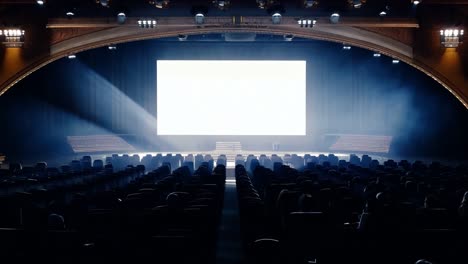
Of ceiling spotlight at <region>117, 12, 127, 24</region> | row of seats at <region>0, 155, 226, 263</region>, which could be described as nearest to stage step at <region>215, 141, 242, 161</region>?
ceiling spotlight at <region>117, 12, 127, 24</region>

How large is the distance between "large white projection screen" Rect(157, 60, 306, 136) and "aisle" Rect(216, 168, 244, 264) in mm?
17903

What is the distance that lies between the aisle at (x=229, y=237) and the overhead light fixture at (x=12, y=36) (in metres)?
13.8

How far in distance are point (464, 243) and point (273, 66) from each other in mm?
28688

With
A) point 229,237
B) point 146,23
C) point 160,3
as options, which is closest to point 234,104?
point 146,23

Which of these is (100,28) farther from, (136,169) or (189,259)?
(189,259)

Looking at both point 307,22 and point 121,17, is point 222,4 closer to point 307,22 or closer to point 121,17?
point 307,22

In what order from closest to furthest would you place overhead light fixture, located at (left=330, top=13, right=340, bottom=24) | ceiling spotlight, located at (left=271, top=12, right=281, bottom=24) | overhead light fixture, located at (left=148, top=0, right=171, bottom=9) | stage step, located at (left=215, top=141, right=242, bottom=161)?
1. overhead light fixture, located at (left=148, top=0, right=171, bottom=9)
2. ceiling spotlight, located at (left=271, top=12, right=281, bottom=24)
3. overhead light fixture, located at (left=330, top=13, right=340, bottom=24)
4. stage step, located at (left=215, top=141, right=242, bottom=161)

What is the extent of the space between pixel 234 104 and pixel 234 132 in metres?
1.88

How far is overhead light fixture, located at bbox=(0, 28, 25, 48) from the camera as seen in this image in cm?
2347

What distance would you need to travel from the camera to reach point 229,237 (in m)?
10.2

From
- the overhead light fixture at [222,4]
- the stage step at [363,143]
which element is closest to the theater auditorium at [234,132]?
the stage step at [363,143]

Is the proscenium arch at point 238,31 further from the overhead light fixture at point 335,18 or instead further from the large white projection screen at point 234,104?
the large white projection screen at point 234,104

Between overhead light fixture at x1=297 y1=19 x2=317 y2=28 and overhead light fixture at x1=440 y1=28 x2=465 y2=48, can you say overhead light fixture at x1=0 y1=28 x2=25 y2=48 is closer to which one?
overhead light fixture at x1=297 y1=19 x2=317 y2=28

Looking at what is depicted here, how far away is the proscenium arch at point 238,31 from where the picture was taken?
24094 millimetres
